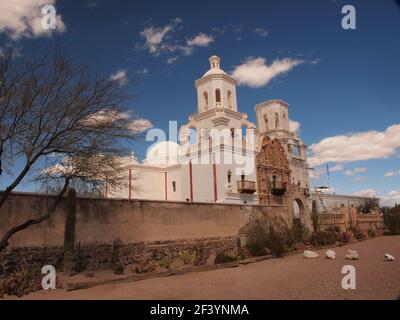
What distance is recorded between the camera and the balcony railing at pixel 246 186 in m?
30.2

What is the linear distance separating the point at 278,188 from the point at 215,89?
10.9 meters

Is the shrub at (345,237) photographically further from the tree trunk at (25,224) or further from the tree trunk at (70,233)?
the tree trunk at (25,224)

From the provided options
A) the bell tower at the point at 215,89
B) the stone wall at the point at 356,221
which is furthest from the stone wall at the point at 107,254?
the bell tower at the point at 215,89

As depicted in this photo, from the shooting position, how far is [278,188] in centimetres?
3291

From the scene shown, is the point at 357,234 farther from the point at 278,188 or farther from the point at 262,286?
the point at 262,286

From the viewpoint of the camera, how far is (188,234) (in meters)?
19.2

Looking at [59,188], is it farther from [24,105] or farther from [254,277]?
[254,277]

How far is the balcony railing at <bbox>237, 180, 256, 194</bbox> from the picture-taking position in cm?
3025

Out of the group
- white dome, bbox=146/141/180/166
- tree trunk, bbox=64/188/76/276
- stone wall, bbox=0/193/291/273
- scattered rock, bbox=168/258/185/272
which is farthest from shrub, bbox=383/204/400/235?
tree trunk, bbox=64/188/76/276

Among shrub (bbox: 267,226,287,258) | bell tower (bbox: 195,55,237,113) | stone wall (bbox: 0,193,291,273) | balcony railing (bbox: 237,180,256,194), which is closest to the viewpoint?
stone wall (bbox: 0,193,291,273)

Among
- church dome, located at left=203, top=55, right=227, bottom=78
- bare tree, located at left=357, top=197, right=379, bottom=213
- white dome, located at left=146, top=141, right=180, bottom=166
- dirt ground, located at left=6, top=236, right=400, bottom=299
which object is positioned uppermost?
church dome, located at left=203, top=55, right=227, bottom=78

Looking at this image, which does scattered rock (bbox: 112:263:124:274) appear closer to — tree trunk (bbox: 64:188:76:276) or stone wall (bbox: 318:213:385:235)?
tree trunk (bbox: 64:188:76:276)

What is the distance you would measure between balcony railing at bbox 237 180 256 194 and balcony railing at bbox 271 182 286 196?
294cm
